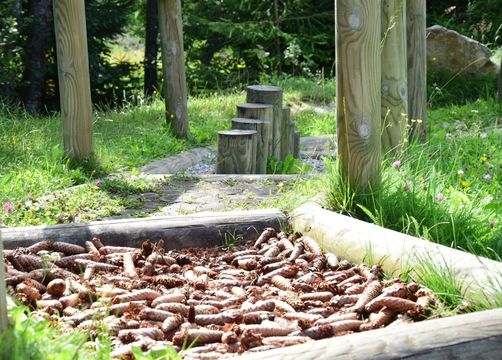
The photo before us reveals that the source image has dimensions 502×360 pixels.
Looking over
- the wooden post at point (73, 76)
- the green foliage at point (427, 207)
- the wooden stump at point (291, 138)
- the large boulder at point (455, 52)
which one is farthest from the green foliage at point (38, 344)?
the large boulder at point (455, 52)

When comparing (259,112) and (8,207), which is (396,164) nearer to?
(8,207)

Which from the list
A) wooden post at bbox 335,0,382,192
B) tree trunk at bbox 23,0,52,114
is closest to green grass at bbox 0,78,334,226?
wooden post at bbox 335,0,382,192

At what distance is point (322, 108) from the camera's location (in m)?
13.2

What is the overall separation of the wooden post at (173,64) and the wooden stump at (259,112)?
1.33m

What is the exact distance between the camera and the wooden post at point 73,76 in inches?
282

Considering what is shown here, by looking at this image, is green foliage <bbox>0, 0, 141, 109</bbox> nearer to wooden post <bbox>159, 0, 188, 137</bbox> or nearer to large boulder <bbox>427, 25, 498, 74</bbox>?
wooden post <bbox>159, 0, 188, 137</bbox>

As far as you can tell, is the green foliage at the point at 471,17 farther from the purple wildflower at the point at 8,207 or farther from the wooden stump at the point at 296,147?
the purple wildflower at the point at 8,207

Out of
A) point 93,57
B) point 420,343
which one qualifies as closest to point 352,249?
point 420,343

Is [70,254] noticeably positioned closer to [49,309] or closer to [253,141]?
[49,309]

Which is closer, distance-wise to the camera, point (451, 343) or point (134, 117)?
point (451, 343)

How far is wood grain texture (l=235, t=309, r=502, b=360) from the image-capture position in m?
2.83

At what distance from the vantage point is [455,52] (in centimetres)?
1392

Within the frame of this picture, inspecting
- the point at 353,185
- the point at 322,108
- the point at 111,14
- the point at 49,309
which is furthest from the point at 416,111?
the point at 111,14

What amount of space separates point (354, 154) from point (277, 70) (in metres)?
11.9
